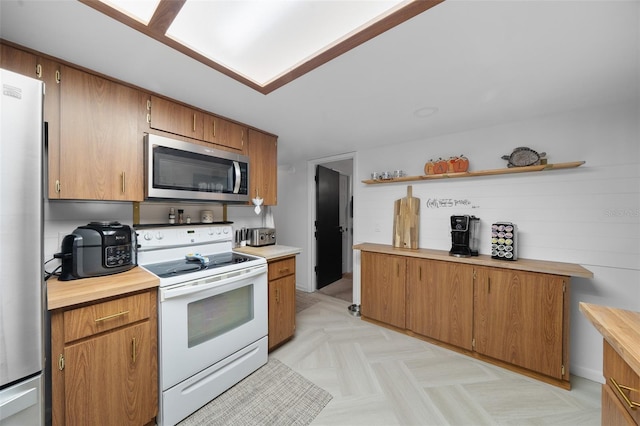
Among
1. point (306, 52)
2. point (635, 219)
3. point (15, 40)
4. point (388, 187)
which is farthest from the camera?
point (388, 187)

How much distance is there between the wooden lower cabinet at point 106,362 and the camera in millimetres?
1049

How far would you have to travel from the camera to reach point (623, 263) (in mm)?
1702

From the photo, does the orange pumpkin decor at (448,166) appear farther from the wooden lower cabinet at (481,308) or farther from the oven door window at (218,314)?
the oven door window at (218,314)

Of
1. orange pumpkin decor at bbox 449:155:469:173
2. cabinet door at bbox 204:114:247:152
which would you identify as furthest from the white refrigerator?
orange pumpkin decor at bbox 449:155:469:173

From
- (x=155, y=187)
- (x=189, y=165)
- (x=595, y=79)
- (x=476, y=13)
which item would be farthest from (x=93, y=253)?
(x=595, y=79)

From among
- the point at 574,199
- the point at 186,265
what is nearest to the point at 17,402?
the point at 186,265

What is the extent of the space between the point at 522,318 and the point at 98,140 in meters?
3.31

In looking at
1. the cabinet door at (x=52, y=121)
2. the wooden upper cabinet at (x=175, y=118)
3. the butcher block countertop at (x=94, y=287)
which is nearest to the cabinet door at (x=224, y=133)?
the wooden upper cabinet at (x=175, y=118)

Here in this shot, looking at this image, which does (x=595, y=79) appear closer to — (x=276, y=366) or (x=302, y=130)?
(x=302, y=130)

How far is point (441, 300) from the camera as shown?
217cm

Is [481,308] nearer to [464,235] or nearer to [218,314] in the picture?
[464,235]

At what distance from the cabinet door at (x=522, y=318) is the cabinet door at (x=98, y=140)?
2.89m

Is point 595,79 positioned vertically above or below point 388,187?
above

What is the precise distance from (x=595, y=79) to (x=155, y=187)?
9.81ft
